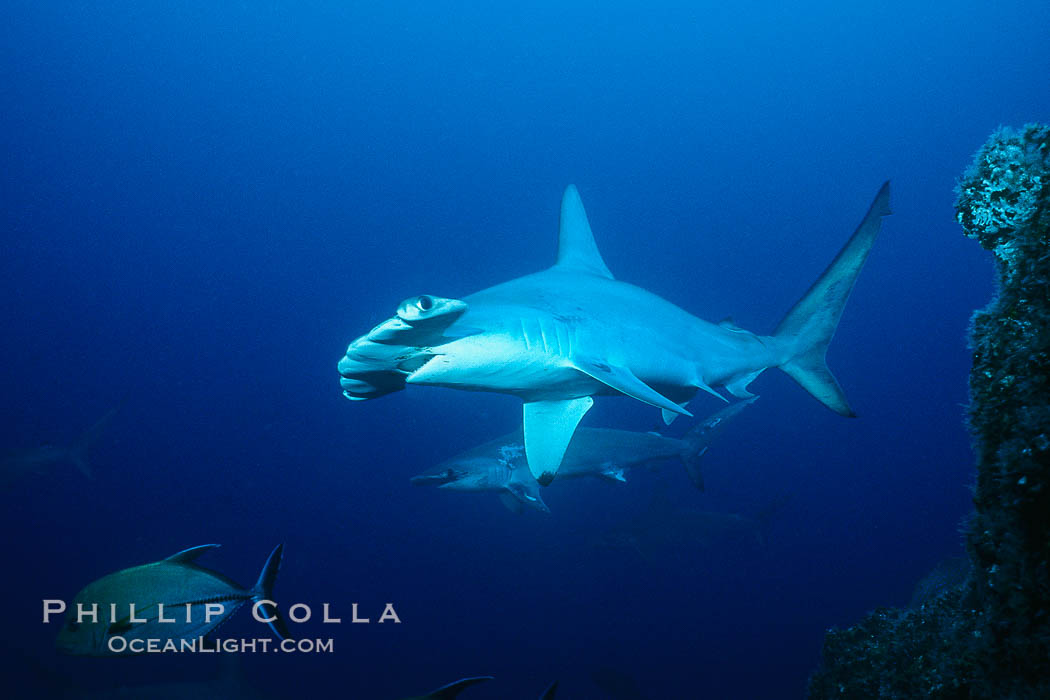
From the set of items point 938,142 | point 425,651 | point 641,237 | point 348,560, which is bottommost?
point 425,651

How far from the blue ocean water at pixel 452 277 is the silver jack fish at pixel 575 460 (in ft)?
30.5

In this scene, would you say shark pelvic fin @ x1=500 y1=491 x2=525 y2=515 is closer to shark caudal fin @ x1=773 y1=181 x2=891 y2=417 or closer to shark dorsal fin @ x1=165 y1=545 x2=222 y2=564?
shark caudal fin @ x1=773 y1=181 x2=891 y2=417

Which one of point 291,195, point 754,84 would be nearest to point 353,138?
point 291,195

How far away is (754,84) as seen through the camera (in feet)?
176

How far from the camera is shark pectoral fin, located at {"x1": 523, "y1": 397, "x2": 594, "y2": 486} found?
4.11 metres

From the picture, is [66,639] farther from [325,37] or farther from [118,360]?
[325,37]

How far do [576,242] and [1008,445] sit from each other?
4.14m

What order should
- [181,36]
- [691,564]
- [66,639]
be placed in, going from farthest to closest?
[181,36] → [691,564] → [66,639]

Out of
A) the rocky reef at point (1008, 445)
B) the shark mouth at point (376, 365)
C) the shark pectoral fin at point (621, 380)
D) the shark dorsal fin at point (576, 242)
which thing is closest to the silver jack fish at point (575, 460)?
the shark dorsal fin at point (576, 242)

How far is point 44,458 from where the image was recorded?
12.0m

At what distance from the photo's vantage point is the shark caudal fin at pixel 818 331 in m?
4.71

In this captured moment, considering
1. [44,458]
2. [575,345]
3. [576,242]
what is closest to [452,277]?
[44,458]

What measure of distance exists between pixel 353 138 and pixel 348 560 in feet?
158

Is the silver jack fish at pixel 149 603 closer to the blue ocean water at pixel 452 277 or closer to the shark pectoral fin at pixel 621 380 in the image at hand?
the shark pectoral fin at pixel 621 380
